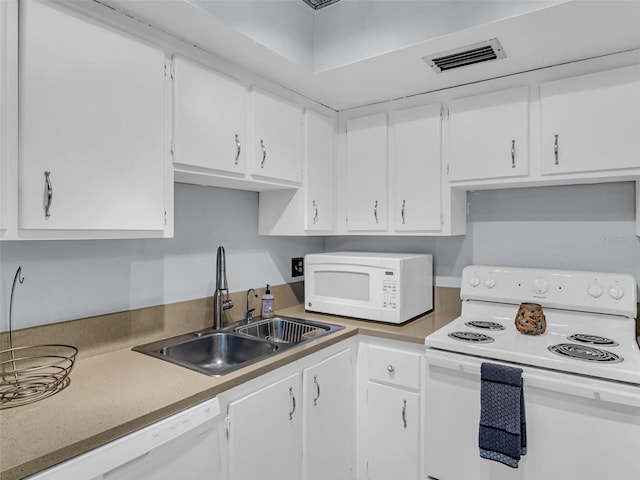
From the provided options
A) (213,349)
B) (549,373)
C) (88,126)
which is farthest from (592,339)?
(88,126)

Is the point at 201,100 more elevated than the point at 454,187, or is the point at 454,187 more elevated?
the point at 201,100

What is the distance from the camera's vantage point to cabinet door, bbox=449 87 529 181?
1.97 metres

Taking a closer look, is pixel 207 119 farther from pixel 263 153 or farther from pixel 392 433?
pixel 392 433

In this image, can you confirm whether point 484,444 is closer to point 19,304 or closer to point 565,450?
point 565,450

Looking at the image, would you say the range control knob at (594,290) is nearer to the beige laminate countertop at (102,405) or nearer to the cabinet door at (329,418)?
the cabinet door at (329,418)

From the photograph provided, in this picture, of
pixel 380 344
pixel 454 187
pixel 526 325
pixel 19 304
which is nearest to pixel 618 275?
pixel 526 325

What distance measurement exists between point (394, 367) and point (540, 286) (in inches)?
33.8

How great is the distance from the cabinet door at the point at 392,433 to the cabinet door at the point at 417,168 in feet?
3.06

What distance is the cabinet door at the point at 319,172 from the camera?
2.35 metres

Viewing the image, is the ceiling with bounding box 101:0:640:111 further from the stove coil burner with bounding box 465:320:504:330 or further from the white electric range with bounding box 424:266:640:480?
the stove coil burner with bounding box 465:320:504:330

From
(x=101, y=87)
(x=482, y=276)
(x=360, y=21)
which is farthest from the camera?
→ (x=482, y=276)

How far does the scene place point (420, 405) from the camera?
6.29 feet

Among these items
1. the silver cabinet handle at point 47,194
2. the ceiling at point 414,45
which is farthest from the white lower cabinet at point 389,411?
the silver cabinet handle at point 47,194

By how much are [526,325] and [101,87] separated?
6.67ft
